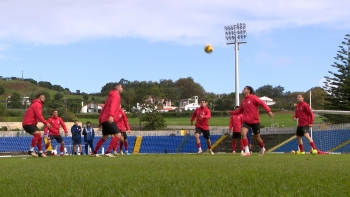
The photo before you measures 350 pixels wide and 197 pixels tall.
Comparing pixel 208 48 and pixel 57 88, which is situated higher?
pixel 57 88

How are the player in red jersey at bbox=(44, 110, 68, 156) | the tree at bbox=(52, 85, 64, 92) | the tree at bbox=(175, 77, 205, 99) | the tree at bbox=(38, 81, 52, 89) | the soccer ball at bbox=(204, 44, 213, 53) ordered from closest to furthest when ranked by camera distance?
the player in red jersey at bbox=(44, 110, 68, 156) → the soccer ball at bbox=(204, 44, 213, 53) → the tree at bbox=(52, 85, 64, 92) → the tree at bbox=(175, 77, 205, 99) → the tree at bbox=(38, 81, 52, 89)

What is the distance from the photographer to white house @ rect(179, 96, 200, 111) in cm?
14462

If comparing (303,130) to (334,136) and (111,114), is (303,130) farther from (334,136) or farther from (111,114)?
(334,136)

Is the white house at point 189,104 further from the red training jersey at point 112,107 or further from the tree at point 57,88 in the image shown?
the red training jersey at point 112,107

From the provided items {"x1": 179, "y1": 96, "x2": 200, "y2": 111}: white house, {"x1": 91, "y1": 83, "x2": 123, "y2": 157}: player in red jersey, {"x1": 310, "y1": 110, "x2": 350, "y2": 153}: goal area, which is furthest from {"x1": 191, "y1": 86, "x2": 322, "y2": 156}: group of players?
{"x1": 179, "y1": 96, "x2": 200, "y2": 111}: white house

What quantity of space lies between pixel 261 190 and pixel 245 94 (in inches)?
414

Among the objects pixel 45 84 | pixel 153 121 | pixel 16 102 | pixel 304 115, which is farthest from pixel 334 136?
pixel 45 84

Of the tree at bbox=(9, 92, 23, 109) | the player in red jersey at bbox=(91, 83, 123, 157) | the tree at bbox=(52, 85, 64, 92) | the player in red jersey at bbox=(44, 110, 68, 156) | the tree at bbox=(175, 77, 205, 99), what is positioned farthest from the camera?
the tree at bbox=(175, 77, 205, 99)

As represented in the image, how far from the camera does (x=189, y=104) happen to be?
148625 mm

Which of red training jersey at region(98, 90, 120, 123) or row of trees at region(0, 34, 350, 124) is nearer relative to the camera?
red training jersey at region(98, 90, 120, 123)

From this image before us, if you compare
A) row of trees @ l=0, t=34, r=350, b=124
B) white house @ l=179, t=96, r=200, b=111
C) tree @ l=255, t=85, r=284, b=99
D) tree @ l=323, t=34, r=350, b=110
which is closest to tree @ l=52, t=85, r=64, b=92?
row of trees @ l=0, t=34, r=350, b=124

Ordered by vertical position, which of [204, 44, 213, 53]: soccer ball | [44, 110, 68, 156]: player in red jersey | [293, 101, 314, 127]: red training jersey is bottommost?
[44, 110, 68, 156]: player in red jersey

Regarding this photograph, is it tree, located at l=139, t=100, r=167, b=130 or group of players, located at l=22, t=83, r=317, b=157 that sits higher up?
group of players, located at l=22, t=83, r=317, b=157

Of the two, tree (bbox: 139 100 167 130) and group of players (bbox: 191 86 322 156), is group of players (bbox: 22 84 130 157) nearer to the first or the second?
group of players (bbox: 191 86 322 156)
